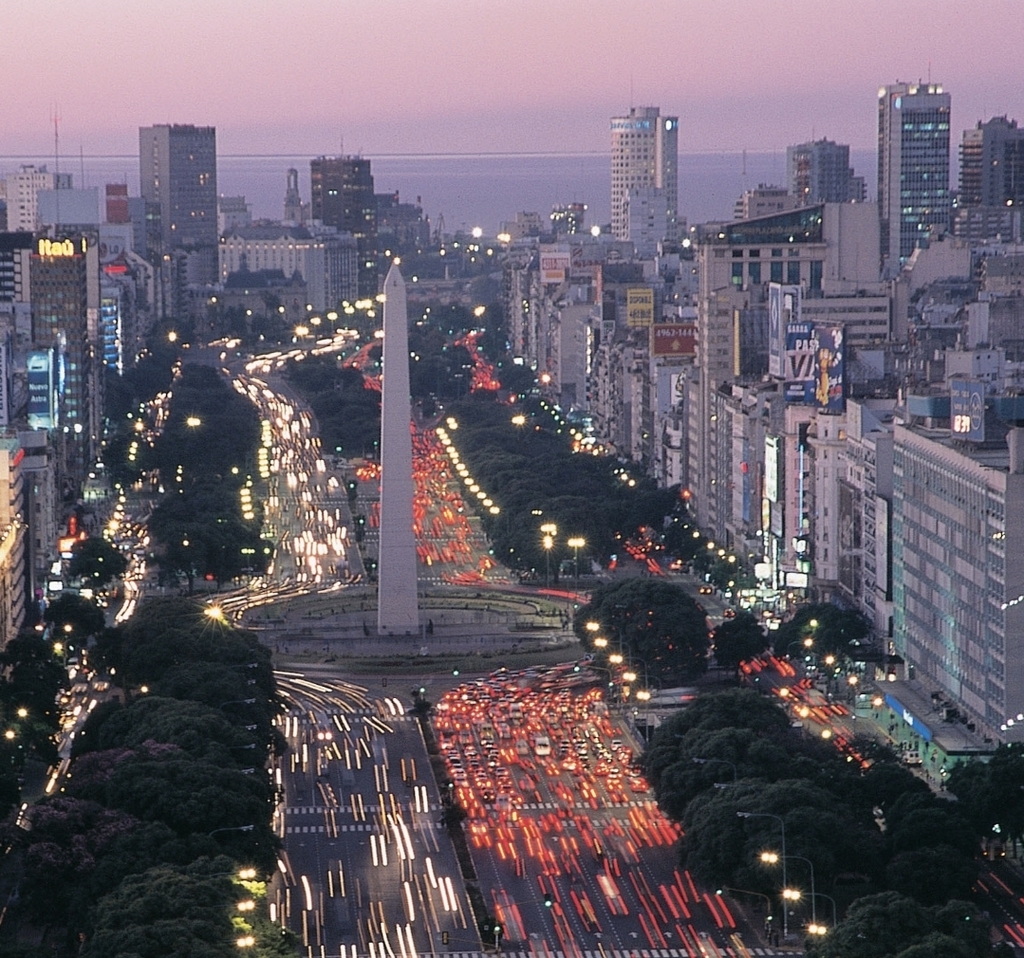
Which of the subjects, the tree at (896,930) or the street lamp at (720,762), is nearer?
the tree at (896,930)

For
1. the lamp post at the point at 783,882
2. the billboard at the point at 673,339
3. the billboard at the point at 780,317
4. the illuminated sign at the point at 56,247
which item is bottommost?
the lamp post at the point at 783,882

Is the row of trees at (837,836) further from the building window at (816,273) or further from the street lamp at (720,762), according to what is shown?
the building window at (816,273)

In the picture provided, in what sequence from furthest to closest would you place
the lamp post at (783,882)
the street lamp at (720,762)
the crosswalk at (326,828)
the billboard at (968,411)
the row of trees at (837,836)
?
the billboard at (968,411)
the crosswalk at (326,828)
the street lamp at (720,762)
the lamp post at (783,882)
the row of trees at (837,836)

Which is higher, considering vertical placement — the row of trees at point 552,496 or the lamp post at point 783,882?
the row of trees at point 552,496

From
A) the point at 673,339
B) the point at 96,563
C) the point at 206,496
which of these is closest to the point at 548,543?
the point at 96,563

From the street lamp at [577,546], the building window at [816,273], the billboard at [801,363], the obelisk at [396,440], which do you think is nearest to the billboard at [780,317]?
the billboard at [801,363]

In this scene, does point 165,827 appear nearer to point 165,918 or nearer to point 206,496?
point 165,918

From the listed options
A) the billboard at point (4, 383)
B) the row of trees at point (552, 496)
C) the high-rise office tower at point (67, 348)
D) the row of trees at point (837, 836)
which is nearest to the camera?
the row of trees at point (837, 836)

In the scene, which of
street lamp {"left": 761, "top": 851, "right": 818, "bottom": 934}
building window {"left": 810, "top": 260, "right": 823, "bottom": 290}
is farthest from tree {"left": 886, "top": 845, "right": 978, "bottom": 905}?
building window {"left": 810, "top": 260, "right": 823, "bottom": 290}
